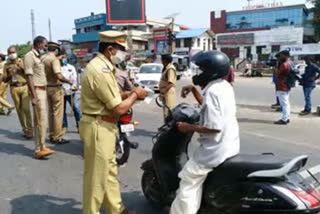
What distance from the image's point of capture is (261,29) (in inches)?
1966

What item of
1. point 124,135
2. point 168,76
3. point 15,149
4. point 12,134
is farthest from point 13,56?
point 124,135

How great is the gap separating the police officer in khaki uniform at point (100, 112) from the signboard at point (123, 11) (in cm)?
3274

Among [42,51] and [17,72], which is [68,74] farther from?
[42,51]

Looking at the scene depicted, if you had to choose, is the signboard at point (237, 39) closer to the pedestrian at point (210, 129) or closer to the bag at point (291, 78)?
the bag at point (291, 78)

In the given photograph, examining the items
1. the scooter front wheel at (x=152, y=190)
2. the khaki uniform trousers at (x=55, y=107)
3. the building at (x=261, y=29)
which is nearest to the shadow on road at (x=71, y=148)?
the khaki uniform trousers at (x=55, y=107)

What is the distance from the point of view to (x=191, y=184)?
2453 mm

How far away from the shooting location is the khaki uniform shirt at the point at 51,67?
18.1 feet

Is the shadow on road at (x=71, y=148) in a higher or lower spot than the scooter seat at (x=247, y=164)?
lower

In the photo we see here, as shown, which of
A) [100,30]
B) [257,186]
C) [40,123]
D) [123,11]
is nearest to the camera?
[257,186]

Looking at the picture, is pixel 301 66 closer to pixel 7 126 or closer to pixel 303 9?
pixel 7 126

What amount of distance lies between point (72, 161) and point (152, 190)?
212 cm

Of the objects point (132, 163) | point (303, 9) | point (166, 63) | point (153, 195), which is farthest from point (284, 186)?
point (303, 9)

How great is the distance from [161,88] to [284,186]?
4223 mm

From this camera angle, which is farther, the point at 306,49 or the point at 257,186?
the point at 306,49
